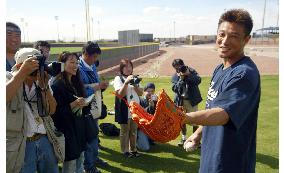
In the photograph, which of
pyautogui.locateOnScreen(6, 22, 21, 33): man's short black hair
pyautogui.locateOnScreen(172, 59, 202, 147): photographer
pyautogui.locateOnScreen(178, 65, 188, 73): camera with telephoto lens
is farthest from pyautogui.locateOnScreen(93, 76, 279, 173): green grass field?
pyautogui.locateOnScreen(6, 22, 21, 33): man's short black hair

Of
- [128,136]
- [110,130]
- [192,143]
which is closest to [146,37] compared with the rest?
[110,130]

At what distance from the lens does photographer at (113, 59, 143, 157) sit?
5.79 metres

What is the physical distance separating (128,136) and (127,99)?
81 cm

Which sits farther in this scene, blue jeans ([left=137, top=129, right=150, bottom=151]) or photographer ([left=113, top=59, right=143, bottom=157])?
blue jeans ([left=137, top=129, right=150, bottom=151])

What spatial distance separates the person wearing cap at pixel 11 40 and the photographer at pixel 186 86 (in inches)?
133

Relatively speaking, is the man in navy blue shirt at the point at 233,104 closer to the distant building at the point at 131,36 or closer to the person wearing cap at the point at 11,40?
the person wearing cap at the point at 11,40

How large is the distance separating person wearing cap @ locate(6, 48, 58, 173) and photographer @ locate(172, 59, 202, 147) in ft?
11.8

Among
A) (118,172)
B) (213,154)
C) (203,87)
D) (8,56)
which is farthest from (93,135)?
(203,87)

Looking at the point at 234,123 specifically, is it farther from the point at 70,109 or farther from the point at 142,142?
the point at 142,142

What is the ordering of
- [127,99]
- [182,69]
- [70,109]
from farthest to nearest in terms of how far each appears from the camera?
1. [182,69]
2. [127,99]
3. [70,109]

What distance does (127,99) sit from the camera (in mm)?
6059

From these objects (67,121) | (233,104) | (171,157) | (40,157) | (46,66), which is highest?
(46,66)

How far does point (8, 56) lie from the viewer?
4.19 metres

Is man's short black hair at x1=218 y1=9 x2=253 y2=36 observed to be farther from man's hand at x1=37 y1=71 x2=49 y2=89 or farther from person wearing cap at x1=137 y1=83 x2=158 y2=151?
person wearing cap at x1=137 y1=83 x2=158 y2=151
